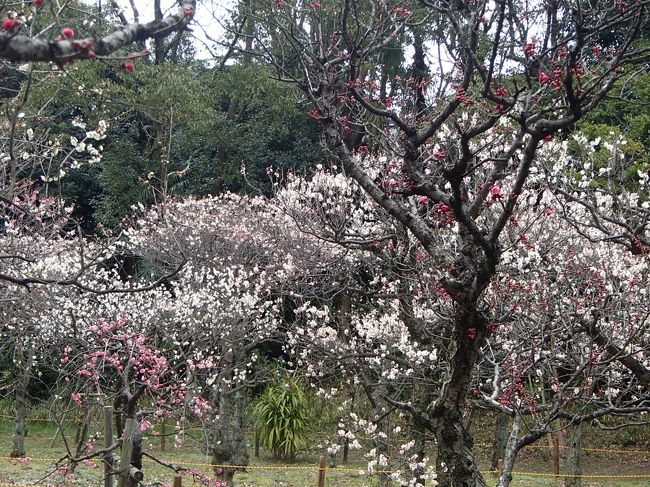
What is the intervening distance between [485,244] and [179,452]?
1187cm

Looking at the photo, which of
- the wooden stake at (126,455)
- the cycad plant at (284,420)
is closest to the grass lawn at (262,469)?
the cycad plant at (284,420)

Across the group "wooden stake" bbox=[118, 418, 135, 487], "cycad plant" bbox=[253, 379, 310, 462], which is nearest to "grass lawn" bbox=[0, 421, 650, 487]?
"cycad plant" bbox=[253, 379, 310, 462]

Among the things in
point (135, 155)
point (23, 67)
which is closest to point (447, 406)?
point (23, 67)

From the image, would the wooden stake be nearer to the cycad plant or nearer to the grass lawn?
the grass lawn

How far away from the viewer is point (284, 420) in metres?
13.2

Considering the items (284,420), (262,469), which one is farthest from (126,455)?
(284,420)

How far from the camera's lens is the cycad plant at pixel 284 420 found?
13.2m

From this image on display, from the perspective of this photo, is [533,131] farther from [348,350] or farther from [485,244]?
[348,350]

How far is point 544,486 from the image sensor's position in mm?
11125

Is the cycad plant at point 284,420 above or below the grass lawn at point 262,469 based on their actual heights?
above

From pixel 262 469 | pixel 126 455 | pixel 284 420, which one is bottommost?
pixel 262 469

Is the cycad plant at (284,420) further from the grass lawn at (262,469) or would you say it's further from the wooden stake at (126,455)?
the wooden stake at (126,455)

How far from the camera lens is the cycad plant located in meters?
13.2

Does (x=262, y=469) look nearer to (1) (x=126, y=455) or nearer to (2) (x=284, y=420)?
Answer: (2) (x=284, y=420)
